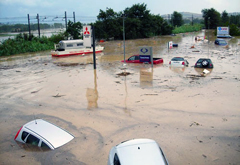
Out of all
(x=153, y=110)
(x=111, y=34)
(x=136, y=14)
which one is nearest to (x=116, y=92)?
(x=153, y=110)

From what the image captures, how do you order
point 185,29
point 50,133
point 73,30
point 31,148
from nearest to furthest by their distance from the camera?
point 50,133 < point 31,148 < point 73,30 < point 185,29

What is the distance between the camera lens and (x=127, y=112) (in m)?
13.8

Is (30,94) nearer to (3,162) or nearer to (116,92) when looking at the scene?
(116,92)

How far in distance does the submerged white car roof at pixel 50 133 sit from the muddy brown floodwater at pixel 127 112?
0.29m

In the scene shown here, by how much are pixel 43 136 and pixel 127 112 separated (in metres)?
5.50

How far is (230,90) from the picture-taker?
687 inches

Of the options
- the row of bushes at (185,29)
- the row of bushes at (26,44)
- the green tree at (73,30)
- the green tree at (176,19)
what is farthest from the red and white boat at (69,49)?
the green tree at (176,19)

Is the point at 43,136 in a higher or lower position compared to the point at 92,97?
lower

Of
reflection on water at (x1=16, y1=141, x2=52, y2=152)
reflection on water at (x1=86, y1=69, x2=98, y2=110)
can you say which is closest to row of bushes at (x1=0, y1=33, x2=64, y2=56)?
reflection on water at (x1=86, y1=69, x2=98, y2=110)

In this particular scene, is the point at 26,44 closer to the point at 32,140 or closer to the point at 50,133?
the point at 32,140

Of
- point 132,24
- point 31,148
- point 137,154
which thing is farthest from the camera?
point 132,24

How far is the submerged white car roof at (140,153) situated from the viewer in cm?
673

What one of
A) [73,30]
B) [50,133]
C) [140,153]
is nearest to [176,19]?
[73,30]

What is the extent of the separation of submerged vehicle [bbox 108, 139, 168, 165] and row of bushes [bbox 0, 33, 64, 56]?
42414mm
